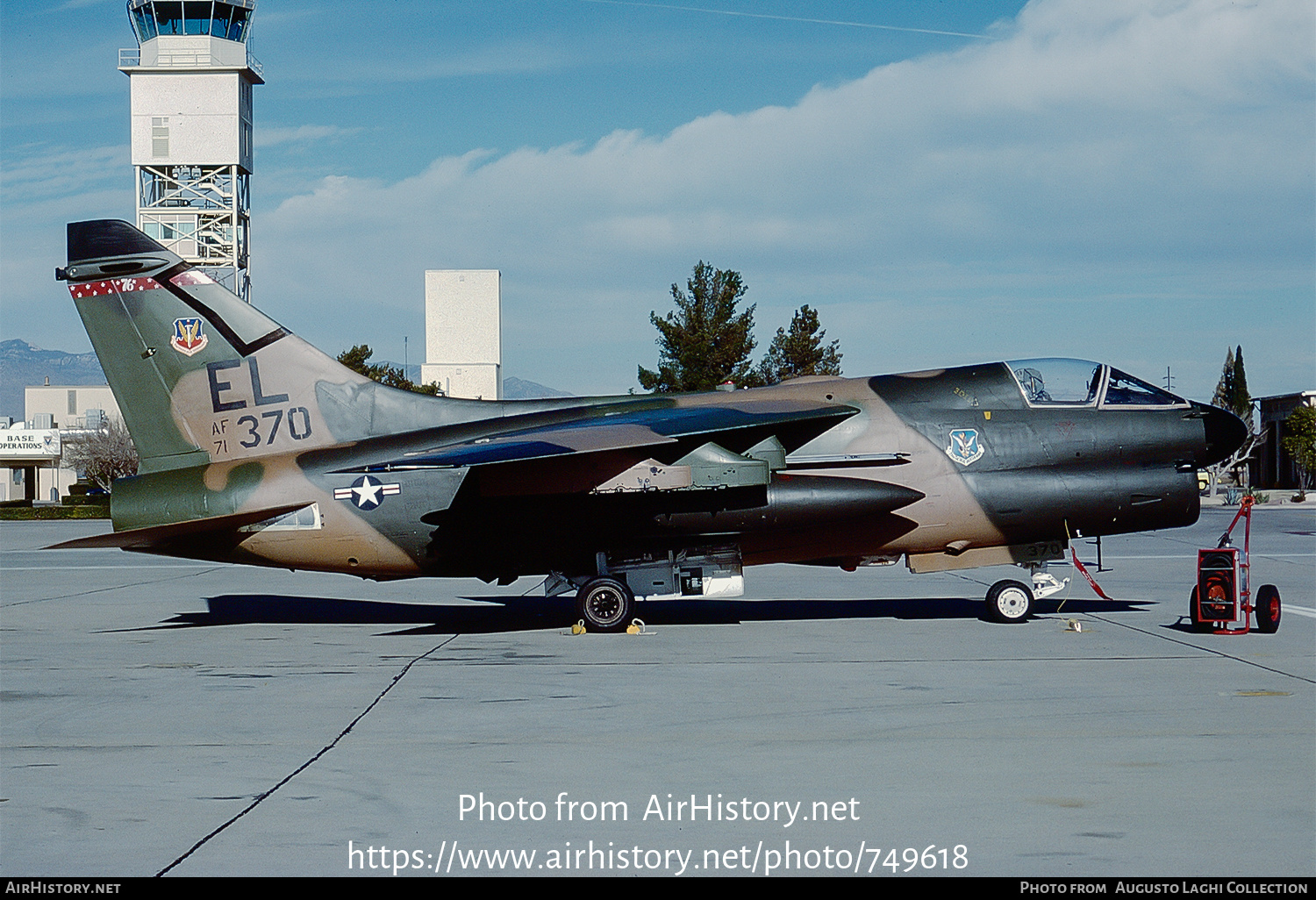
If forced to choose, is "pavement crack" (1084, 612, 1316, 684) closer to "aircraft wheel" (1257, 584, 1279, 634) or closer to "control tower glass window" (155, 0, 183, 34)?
"aircraft wheel" (1257, 584, 1279, 634)

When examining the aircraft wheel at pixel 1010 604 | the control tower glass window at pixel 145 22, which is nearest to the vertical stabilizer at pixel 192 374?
the aircraft wheel at pixel 1010 604

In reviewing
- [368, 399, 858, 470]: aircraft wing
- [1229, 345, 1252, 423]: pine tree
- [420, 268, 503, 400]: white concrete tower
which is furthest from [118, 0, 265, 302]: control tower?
[1229, 345, 1252, 423]: pine tree

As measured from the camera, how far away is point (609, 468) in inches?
549

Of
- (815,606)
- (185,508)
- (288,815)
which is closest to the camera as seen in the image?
(288,815)

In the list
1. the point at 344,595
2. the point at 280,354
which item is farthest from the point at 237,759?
the point at 344,595

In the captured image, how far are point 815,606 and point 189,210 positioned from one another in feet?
218

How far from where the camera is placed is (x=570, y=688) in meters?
10.6

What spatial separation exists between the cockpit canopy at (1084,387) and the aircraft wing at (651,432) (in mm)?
2405

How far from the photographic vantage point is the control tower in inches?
2869

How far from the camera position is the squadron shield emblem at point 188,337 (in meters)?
15.2

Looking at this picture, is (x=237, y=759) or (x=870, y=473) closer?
(x=237, y=759)

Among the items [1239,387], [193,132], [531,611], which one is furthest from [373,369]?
[1239,387]

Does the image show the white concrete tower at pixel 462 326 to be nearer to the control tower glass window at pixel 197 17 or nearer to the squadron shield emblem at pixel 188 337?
the control tower glass window at pixel 197 17

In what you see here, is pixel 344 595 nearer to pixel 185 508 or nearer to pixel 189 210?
pixel 185 508
